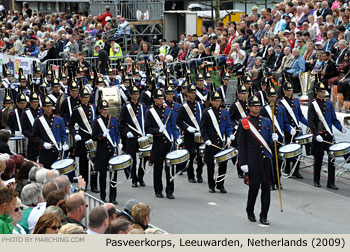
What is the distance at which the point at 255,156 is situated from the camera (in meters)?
11.5

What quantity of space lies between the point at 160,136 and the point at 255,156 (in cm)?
225

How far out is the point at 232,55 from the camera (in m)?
21.5

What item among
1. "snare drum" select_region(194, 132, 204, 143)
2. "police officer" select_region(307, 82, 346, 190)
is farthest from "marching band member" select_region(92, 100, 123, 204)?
"police officer" select_region(307, 82, 346, 190)

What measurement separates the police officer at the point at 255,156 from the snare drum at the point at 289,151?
3.54 ft

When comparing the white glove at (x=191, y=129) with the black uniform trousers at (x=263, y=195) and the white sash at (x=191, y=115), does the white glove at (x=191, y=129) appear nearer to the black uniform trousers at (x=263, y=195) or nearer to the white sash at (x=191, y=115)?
the white sash at (x=191, y=115)

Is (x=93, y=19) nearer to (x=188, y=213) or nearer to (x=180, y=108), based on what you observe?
(x=180, y=108)

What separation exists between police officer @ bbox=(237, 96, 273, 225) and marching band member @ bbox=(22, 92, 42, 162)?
380 cm

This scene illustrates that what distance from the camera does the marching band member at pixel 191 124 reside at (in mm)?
13852

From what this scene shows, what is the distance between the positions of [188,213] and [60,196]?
405cm

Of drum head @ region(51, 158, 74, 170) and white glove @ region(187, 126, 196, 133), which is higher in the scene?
white glove @ region(187, 126, 196, 133)

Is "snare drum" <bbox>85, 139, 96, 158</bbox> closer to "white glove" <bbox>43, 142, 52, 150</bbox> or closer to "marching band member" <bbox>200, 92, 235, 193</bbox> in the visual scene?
"white glove" <bbox>43, 142, 52, 150</bbox>

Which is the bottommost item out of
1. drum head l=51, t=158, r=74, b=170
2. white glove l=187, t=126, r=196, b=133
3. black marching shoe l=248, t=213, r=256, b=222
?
black marching shoe l=248, t=213, r=256, b=222

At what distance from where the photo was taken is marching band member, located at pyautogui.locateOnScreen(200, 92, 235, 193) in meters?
13.4

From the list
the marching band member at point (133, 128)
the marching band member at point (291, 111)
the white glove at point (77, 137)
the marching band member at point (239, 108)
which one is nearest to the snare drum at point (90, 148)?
the white glove at point (77, 137)
